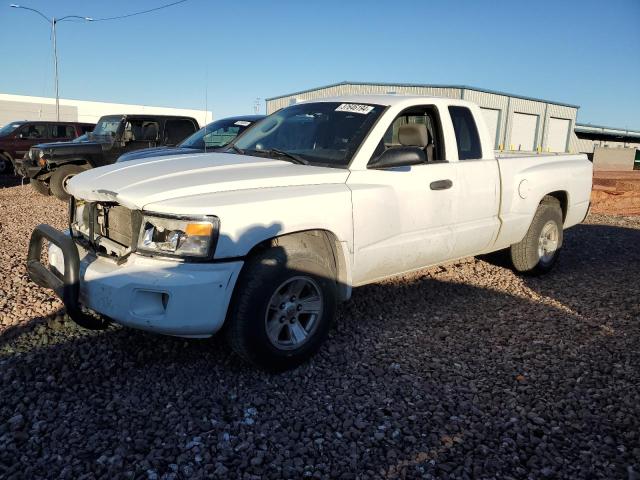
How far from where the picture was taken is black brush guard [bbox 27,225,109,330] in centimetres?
310

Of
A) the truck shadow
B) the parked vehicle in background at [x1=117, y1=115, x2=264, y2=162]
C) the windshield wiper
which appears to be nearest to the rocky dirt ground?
the parked vehicle in background at [x1=117, y1=115, x2=264, y2=162]

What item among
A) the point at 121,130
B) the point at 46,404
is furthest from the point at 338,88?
the point at 46,404

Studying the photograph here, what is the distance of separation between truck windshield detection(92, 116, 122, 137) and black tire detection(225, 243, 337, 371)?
9.02 meters

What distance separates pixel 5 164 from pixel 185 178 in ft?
52.5

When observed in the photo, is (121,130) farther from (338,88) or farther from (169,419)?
(338,88)

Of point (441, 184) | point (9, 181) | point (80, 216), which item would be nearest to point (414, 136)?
point (441, 184)

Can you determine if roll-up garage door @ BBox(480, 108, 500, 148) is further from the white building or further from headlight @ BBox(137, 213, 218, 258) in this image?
headlight @ BBox(137, 213, 218, 258)

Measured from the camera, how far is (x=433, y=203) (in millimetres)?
4160

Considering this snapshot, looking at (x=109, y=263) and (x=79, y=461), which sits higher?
(x=109, y=263)

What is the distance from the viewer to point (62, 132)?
16.0m

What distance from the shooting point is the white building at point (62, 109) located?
40562mm

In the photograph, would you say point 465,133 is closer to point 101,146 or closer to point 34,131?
point 101,146

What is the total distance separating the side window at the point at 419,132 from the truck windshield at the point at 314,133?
339mm

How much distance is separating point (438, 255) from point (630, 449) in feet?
6.82
